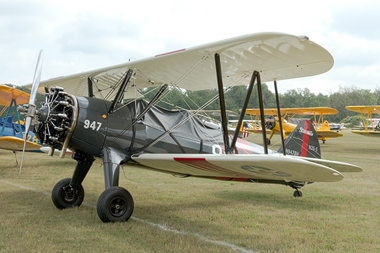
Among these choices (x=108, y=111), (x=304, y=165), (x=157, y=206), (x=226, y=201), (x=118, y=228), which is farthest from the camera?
(x=226, y=201)

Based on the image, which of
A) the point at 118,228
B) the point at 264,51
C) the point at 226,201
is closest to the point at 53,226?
the point at 118,228

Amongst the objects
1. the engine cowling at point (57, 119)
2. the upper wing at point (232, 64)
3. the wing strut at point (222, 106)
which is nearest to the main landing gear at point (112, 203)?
the engine cowling at point (57, 119)

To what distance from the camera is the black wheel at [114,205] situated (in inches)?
158

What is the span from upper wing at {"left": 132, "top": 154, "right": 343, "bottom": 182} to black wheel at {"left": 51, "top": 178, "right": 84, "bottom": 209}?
1.42 m

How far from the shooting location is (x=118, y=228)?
393 cm

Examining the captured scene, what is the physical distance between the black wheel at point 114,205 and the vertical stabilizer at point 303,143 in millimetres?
3790

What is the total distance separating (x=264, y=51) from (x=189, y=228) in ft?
8.52

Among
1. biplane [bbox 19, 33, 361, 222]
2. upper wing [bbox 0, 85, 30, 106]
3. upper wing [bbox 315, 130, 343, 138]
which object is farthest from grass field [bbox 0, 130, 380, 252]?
upper wing [bbox 315, 130, 343, 138]

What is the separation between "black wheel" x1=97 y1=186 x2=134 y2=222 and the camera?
13.1ft

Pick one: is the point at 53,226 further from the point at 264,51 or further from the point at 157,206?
the point at 264,51

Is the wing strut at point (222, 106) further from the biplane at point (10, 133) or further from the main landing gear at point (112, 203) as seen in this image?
the biplane at point (10, 133)

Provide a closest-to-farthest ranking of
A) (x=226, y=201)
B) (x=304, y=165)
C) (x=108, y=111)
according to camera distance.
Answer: (x=304, y=165)
(x=108, y=111)
(x=226, y=201)

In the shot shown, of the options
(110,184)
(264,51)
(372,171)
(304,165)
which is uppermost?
(264,51)

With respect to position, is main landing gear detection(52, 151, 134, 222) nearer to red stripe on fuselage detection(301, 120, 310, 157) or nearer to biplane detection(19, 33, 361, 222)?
biplane detection(19, 33, 361, 222)
